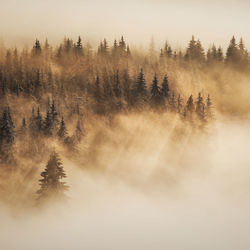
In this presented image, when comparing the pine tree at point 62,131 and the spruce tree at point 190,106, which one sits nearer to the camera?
the pine tree at point 62,131

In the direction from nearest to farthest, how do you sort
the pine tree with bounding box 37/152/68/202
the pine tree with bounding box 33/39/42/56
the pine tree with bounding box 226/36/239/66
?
the pine tree with bounding box 37/152/68/202 → the pine tree with bounding box 33/39/42/56 → the pine tree with bounding box 226/36/239/66

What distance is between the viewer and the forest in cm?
174

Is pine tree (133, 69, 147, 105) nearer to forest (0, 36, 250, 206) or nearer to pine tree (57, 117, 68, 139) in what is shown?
forest (0, 36, 250, 206)

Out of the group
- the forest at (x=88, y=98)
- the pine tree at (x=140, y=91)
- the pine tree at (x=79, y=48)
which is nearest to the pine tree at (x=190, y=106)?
the forest at (x=88, y=98)

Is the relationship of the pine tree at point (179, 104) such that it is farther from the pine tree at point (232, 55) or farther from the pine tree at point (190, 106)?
the pine tree at point (232, 55)

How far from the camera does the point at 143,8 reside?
202 cm

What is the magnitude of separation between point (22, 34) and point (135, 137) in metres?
0.72

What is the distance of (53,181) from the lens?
1.74m

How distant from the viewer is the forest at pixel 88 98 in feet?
5.72

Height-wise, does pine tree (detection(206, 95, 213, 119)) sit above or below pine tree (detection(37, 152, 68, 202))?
above

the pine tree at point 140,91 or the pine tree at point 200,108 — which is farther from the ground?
the pine tree at point 140,91

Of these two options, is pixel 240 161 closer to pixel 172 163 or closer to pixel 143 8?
pixel 172 163

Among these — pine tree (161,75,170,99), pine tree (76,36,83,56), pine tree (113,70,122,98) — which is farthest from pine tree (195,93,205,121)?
pine tree (76,36,83,56)

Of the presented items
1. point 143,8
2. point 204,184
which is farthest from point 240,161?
point 143,8
